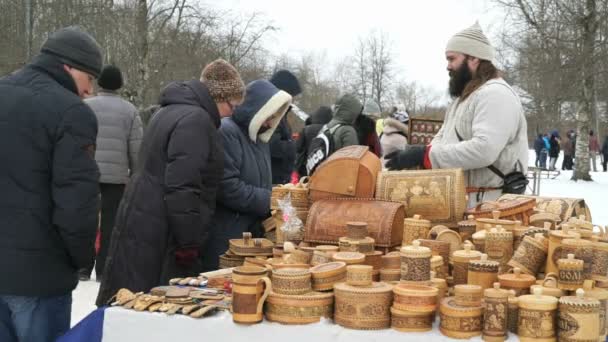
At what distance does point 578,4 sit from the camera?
16.5 m

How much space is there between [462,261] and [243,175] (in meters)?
1.45

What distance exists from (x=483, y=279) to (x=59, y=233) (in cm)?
153

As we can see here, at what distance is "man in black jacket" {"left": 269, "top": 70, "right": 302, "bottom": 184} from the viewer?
16.0 feet

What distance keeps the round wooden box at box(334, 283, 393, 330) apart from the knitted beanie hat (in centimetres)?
142

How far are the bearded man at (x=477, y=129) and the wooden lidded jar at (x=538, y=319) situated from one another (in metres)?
1.24

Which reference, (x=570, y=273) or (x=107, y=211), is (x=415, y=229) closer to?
(x=570, y=273)

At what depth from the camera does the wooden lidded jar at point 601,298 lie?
6.03 ft

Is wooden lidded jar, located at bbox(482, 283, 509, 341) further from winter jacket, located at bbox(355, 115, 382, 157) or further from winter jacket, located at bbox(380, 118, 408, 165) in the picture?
winter jacket, located at bbox(380, 118, 408, 165)

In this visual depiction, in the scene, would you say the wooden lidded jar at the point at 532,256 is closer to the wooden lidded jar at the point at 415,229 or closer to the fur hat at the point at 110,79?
the wooden lidded jar at the point at 415,229

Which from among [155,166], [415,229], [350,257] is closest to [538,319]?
[350,257]

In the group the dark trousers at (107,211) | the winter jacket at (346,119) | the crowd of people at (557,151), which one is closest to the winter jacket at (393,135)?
the winter jacket at (346,119)

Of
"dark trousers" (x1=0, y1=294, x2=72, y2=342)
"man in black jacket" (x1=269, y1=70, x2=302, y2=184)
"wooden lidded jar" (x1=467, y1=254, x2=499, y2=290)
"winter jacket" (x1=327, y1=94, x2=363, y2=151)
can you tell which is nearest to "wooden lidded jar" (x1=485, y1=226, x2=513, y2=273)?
"wooden lidded jar" (x1=467, y1=254, x2=499, y2=290)

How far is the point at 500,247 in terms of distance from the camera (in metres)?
2.21

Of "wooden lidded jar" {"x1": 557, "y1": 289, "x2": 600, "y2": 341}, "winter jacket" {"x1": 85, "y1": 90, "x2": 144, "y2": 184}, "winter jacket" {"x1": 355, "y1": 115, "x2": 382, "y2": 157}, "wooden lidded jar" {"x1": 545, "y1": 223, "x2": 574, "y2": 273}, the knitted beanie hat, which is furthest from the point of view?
"winter jacket" {"x1": 355, "y1": 115, "x2": 382, "y2": 157}
